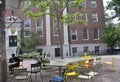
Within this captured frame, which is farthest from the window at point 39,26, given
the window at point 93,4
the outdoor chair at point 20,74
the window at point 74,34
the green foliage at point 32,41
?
the outdoor chair at point 20,74

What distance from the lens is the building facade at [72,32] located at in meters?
39.2

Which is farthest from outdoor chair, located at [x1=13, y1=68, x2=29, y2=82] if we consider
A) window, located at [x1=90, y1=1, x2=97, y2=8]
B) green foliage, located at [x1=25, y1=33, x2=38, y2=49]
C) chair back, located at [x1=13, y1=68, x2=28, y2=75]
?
window, located at [x1=90, y1=1, x2=97, y2=8]

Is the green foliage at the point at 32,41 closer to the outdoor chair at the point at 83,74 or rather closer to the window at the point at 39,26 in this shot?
the window at the point at 39,26

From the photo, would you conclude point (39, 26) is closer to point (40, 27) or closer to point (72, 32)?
point (40, 27)

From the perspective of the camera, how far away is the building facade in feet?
128

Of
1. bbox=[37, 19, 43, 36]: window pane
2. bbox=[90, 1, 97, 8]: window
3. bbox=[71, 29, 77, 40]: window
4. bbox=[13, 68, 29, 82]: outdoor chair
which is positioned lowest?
bbox=[13, 68, 29, 82]: outdoor chair

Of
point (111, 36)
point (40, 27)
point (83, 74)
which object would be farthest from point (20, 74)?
point (111, 36)

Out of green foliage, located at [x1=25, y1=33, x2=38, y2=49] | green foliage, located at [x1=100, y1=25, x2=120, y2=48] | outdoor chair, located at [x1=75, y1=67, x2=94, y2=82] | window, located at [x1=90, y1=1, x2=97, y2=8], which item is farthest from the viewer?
window, located at [x1=90, y1=1, x2=97, y2=8]

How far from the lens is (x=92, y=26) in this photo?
42094mm

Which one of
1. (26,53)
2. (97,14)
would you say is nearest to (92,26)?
(97,14)

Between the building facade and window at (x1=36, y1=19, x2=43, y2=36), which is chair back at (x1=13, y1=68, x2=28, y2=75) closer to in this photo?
the building facade

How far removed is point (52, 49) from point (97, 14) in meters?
9.84

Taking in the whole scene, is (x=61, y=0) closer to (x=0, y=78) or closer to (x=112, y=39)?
(x=0, y=78)

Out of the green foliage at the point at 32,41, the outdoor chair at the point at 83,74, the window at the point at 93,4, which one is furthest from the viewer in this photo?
the window at the point at 93,4
